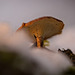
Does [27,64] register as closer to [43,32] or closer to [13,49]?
[13,49]

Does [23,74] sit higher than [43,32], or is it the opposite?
[43,32]

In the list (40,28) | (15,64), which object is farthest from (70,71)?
(40,28)

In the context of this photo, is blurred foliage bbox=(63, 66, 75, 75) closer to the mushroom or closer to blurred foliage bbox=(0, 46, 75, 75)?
blurred foliage bbox=(0, 46, 75, 75)

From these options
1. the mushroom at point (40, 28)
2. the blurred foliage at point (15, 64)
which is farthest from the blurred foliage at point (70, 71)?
the mushroom at point (40, 28)

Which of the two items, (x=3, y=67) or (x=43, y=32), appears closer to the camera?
(x=3, y=67)

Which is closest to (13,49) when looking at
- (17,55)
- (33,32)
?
(17,55)

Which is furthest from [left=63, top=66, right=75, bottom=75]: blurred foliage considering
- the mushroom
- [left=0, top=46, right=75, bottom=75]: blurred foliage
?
the mushroom

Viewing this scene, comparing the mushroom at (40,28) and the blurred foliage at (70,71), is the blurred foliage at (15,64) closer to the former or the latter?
the blurred foliage at (70,71)

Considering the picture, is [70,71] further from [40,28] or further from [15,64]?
[40,28]

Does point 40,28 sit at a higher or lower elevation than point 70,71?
higher

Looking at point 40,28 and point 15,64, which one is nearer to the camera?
point 15,64

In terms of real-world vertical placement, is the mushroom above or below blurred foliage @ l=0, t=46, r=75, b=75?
above
